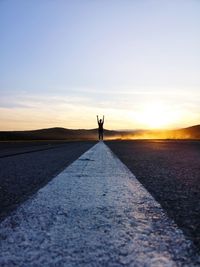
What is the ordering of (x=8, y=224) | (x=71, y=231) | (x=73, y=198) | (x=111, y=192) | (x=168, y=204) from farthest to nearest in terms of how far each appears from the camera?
(x=111, y=192)
(x=73, y=198)
(x=168, y=204)
(x=8, y=224)
(x=71, y=231)

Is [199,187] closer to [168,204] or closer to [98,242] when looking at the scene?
[168,204]

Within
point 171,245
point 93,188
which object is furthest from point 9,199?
point 171,245

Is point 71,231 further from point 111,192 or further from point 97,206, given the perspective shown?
point 111,192

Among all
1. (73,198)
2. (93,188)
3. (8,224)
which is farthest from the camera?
(93,188)

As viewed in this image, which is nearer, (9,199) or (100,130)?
(9,199)

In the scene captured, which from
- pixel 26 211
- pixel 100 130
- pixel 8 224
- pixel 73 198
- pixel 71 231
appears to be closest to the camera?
pixel 71 231

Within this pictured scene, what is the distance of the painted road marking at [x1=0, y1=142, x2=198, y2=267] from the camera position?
2.25 meters

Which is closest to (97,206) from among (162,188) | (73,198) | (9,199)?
(73,198)

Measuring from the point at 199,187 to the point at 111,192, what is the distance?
5.17ft

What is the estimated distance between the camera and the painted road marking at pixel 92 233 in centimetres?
225

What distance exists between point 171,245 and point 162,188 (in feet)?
9.94

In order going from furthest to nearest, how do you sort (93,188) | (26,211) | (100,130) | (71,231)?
(100,130)
(93,188)
(26,211)
(71,231)

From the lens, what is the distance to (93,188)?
5.45 m

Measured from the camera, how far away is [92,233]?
2.86 meters
